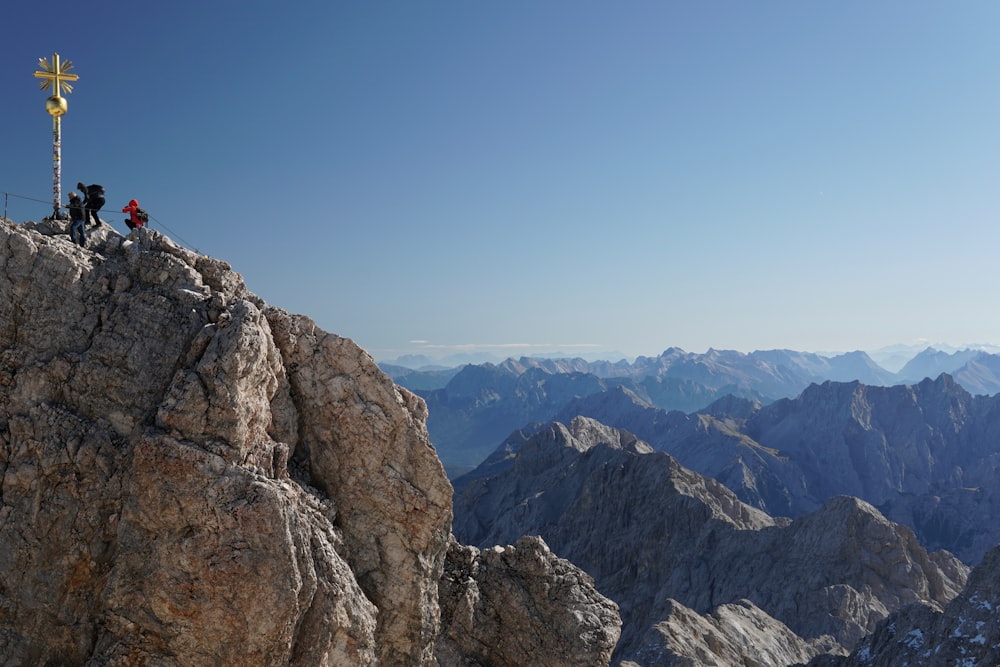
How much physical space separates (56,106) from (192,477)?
14.0 m

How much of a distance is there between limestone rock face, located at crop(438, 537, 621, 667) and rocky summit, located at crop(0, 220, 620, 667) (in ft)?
9.13

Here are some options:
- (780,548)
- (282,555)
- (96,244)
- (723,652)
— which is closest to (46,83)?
(96,244)

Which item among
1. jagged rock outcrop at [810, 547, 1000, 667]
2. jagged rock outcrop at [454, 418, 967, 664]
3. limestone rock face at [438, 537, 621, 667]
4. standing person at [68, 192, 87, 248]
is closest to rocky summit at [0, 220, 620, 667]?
standing person at [68, 192, 87, 248]

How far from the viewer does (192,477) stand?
14.4m

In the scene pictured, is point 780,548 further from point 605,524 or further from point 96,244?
point 96,244

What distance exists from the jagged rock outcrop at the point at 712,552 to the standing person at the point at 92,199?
6182 centimetres

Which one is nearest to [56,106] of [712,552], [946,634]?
[946,634]

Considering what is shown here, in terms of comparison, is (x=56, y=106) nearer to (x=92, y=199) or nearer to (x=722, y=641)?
(x=92, y=199)

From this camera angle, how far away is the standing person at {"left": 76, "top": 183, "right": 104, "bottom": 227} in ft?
63.3

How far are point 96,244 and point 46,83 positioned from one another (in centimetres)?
664

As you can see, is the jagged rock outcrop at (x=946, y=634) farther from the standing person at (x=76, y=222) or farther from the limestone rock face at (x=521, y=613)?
the standing person at (x=76, y=222)

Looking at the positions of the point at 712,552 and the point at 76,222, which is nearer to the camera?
the point at 76,222

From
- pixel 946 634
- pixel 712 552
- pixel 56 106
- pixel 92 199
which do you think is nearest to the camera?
pixel 92 199

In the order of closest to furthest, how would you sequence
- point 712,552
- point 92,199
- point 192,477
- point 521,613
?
1. point 192,477
2. point 92,199
3. point 521,613
4. point 712,552
